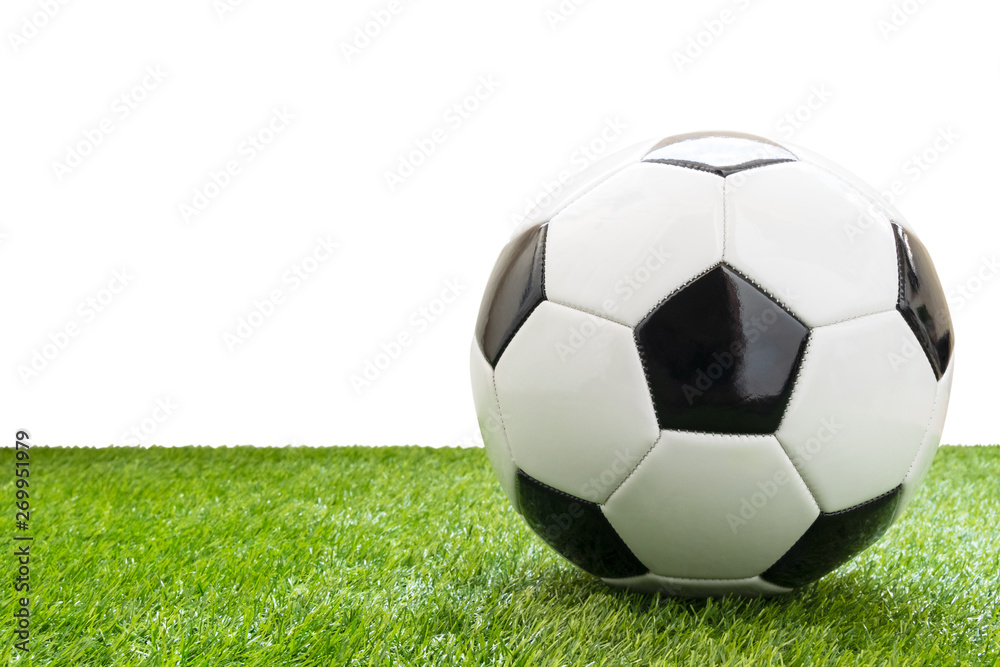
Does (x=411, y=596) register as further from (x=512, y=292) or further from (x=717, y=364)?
(x=717, y=364)

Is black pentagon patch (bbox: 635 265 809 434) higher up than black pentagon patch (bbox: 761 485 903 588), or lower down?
higher up

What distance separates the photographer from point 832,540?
2.06m

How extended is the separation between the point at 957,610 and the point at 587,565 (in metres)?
1.14

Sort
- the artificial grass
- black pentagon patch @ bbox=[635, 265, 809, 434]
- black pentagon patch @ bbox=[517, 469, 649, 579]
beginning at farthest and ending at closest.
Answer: black pentagon patch @ bbox=[517, 469, 649, 579]
the artificial grass
black pentagon patch @ bbox=[635, 265, 809, 434]

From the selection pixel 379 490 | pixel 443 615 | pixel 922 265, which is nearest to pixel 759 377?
pixel 922 265

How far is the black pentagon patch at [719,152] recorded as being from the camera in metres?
2.04

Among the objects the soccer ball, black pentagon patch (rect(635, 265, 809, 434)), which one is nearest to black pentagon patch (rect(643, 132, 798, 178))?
the soccer ball

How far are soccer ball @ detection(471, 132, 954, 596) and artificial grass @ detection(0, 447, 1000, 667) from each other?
0.19 m

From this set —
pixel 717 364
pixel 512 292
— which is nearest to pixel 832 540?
pixel 717 364

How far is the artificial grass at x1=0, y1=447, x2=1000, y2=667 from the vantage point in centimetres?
194

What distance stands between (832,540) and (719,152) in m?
1.06

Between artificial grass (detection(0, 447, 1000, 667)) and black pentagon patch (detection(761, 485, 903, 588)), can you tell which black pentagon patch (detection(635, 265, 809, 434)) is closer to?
black pentagon patch (detection(761, 485, 903, 588))

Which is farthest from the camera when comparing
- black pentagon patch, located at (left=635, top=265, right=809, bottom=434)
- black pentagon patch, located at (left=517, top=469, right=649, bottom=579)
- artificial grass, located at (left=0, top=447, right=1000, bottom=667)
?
black pentagon patch, located at (left=517, top=469, right=649, bottom=579)

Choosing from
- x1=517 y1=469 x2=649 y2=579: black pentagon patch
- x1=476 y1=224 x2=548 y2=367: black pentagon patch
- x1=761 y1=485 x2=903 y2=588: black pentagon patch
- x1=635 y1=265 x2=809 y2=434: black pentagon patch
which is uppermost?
x1=476 y1=224 x2=548 y2=367: black pentagon patch
